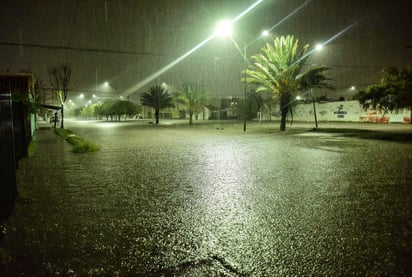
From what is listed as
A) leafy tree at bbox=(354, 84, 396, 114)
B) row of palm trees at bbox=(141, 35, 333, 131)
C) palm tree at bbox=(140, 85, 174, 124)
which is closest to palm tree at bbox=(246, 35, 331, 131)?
row of palm trees at bbox=(141, 35, 333, 131)

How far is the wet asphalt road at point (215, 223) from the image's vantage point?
299cm

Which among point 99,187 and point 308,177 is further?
point 308,177

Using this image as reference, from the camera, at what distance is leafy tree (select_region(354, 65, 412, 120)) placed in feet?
55.8

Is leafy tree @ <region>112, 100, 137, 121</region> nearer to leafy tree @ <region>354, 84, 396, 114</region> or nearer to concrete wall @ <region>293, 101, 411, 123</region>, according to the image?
concrete wall @ <region>293, 101, 411, 123</region>

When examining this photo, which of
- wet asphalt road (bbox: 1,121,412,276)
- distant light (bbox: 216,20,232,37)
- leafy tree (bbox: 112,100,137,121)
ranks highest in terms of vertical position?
distant light (bbox: 216,20,232,37)

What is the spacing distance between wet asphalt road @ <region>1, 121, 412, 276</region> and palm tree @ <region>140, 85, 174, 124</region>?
43.6 m

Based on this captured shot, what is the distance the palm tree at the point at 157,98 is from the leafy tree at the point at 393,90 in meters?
36.4

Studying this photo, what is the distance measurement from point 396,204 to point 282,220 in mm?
2257

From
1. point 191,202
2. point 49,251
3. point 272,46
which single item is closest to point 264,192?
point 191,202

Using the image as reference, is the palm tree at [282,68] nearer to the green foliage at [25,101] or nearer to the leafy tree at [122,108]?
the green foliage at [25,101]

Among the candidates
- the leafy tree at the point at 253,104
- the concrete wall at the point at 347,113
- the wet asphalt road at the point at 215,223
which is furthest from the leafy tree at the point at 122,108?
the wet asphalt road at the point at 215,223

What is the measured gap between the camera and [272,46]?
25.8m

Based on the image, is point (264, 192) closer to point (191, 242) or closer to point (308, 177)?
point (308, 177)

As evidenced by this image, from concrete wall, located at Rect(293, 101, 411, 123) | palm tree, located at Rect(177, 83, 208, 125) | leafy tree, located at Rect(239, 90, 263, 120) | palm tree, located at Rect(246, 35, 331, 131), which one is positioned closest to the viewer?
palm tree, located at Rect(246, 35, 331, 131)
